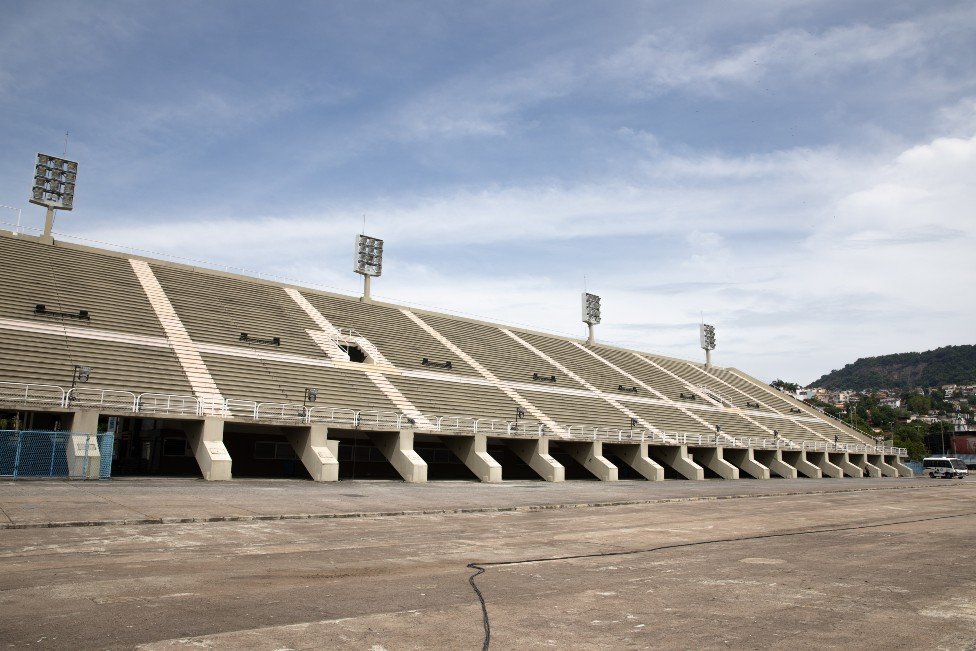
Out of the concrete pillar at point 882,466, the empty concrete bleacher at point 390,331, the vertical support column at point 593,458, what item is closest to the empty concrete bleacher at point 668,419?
the vertical support column at point 593,458

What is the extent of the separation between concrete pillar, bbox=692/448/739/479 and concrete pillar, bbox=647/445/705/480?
2412mm

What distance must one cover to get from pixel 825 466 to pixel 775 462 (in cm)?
854

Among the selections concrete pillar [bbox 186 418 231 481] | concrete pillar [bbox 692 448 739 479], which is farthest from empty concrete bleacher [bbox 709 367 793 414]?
concrete pillar [bbox 186 418 231 481]

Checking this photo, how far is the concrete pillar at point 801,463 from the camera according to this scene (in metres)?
56.2

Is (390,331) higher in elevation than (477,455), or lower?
higher

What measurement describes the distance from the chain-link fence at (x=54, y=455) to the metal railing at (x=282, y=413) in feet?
6.75

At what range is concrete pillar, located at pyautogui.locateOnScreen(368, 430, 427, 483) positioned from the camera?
1216 inches

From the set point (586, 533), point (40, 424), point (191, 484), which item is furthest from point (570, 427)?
point (40, 424)

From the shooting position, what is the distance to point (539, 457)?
122ft

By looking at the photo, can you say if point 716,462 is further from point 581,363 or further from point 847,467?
point 847,467

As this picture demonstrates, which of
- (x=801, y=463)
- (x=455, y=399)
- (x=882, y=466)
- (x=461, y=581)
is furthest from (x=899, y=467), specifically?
(x=461, y=581)

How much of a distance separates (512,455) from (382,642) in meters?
36.6

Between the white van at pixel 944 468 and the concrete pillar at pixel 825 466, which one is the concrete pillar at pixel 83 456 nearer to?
the concrete pillar at pixel 825 466

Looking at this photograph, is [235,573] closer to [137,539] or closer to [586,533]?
[137,539]
